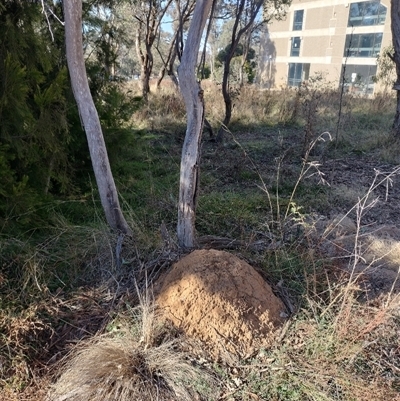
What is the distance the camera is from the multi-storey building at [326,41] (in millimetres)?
25906

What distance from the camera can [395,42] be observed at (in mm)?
8422

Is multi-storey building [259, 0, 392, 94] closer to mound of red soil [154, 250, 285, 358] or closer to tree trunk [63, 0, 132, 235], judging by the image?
tree trunk [63, 0, 132, 235]

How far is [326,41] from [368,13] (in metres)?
4.19

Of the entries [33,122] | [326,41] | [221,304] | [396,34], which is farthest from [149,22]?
[326,41]

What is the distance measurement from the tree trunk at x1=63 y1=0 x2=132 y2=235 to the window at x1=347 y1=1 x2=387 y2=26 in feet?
88.6

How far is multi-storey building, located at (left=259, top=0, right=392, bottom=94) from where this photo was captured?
25.9m

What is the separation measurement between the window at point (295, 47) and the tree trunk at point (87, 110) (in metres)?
33.3

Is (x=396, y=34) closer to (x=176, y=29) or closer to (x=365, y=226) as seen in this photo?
(x=176, y=29)

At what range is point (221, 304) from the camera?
2.44 m

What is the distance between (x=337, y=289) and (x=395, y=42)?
773cm

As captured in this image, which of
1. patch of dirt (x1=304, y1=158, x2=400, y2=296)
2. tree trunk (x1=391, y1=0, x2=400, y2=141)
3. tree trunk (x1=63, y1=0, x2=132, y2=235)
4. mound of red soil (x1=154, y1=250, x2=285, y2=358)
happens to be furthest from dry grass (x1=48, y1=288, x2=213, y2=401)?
tree trunk (x1=391, y1=0, x2=400, y2=141)

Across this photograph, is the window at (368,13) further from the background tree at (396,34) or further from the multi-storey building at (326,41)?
the background tree at (396,34)

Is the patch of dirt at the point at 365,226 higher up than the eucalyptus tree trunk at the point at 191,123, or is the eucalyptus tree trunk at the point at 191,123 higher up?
the eucalyptus tree trunk at the point at 191,123

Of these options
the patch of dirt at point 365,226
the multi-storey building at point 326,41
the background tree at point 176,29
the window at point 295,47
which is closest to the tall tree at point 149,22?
the background tree at point 176,29
